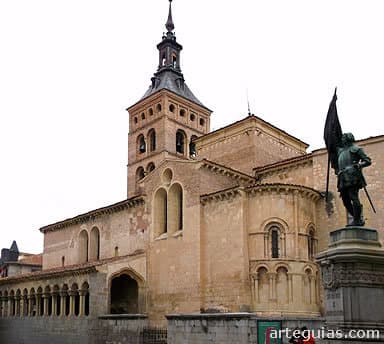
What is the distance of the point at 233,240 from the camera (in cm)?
2564

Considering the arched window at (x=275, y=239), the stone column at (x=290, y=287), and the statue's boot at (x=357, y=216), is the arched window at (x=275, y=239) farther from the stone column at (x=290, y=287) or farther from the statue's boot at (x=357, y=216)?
the statue's boot at (x=357, y=216)

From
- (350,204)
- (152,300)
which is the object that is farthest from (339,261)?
(152,300)

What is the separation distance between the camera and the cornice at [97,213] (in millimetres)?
32841

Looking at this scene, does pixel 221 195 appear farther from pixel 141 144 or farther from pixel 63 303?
pixel 141 144

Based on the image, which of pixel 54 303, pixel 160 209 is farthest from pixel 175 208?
pixel 54 303

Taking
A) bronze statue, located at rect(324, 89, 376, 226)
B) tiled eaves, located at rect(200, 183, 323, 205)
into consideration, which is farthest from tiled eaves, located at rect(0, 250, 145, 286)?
bronze statue, located at rect(324, 89, 376, 226)

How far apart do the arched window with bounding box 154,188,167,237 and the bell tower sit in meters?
16.0

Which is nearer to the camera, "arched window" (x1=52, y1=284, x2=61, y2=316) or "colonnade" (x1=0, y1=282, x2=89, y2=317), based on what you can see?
"colonnade" (x1=0, y1=282, x2=89, y2=317)

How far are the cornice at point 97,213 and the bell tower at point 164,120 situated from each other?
8949 mm

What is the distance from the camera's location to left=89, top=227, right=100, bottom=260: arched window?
37.1m

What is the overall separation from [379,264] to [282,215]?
14.8m

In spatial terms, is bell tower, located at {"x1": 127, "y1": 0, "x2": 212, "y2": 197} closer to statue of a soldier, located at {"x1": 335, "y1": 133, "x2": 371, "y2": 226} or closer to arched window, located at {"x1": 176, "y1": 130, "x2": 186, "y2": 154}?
arched window, located at {"x1": 176, "y1": 130, "x2": 186, "y2": 154}

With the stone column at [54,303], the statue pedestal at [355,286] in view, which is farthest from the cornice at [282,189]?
the statue pedestal at [355,286]

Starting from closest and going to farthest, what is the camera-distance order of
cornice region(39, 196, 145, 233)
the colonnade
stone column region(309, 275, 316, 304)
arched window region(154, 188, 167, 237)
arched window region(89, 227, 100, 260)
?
stone column region(309, 275, 316, 304), the colonnade, arched window region(154, 188, 167, 237), cornice region(39, 196, 145, 233), arched window region(89, 227, 100, 260)
